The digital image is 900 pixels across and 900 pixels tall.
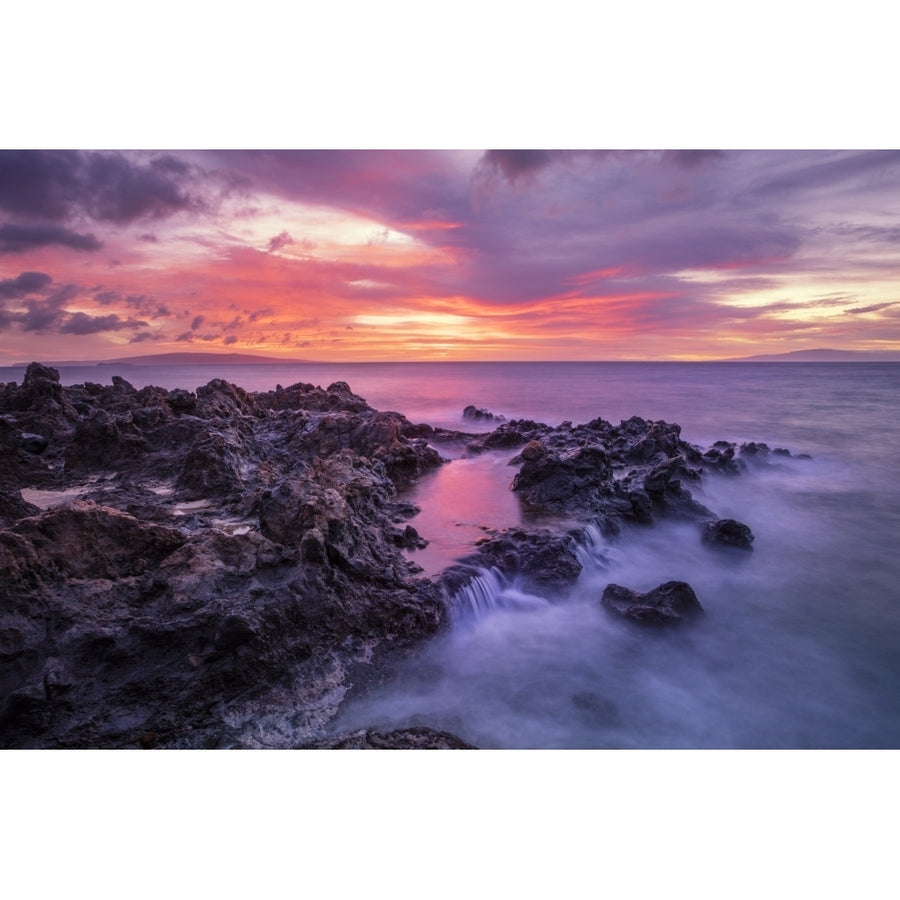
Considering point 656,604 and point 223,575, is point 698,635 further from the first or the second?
point 223,575

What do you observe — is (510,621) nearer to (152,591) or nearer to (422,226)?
(152,591)

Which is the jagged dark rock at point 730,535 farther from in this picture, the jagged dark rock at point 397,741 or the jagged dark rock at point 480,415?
the jagged dark rock at point 480,415

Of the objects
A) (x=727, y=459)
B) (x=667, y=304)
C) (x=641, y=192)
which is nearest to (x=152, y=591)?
(x=641, y=192)

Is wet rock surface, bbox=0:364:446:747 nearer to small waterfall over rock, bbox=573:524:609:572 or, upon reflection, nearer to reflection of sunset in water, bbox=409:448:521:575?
reflection of sunset in water, bbox=409:448:521:575

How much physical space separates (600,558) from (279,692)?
3245 mm

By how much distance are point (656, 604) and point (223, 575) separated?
3.19 metres

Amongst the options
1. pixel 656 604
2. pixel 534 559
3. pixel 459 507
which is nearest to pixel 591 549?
pixel 534 559

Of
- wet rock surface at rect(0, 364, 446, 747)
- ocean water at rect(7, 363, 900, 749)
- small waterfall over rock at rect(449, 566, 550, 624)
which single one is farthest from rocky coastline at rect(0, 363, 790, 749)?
ocean water at rect(7, 363, 900, 749)

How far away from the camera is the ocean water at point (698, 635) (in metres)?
3.07

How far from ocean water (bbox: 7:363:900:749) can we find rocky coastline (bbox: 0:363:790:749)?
218 millimetres

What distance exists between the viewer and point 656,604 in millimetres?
4023

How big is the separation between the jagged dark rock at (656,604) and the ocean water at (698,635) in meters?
0.10

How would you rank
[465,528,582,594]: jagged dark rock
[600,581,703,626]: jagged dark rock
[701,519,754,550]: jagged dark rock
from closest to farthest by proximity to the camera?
[600,581,703,626]: jagged dark rock → [465,528,582,594]: jagged dark rock → [701,519,754,550]: jagged dark rock

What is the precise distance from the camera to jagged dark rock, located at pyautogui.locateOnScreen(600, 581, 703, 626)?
3.89m
